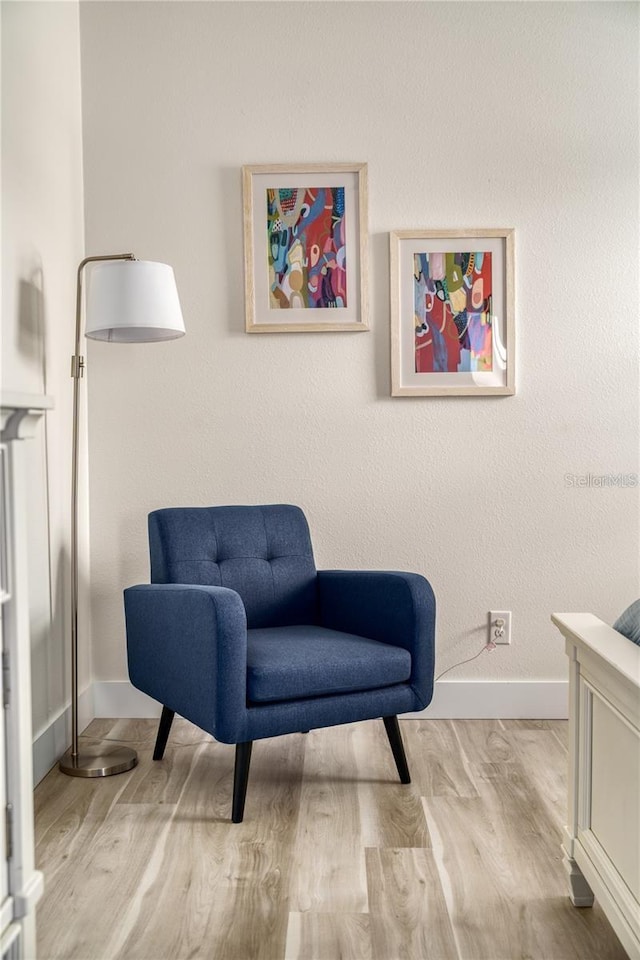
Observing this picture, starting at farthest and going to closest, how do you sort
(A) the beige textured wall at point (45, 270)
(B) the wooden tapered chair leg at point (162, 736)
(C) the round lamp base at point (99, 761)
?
(B) the wooden tapered chair leg at point (162, 736) → (C) the round lamp base at point (99, 761) → (A) the beige textured wall at point (45, 270)

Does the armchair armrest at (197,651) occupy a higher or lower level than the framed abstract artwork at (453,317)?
lower

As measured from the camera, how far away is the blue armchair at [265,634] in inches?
86.0

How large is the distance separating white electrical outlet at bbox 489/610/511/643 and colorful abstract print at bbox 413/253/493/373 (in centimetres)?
89

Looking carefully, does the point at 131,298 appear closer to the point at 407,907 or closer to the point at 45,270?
the point at 45,270

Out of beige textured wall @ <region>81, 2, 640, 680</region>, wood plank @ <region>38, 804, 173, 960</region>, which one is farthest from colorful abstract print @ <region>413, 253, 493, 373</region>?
wood plank @ <region>38, 804, 173, 960</region>

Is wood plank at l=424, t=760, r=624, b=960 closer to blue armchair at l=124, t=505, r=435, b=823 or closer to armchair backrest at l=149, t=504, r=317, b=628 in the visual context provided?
blue armchair at l=124, t=505, r=435, b=823

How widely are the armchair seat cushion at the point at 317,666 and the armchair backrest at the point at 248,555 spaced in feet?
0.83

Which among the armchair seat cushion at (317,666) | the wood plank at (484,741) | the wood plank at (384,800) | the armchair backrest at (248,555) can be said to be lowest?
the wood plank at (484,741)

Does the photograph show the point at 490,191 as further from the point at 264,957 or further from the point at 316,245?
the point at 264,957

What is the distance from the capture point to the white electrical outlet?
309 centimetres

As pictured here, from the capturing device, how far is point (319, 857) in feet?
6.56

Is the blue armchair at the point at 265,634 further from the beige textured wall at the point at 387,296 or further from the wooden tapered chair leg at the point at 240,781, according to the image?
the beige textured wall at the point at 387,296

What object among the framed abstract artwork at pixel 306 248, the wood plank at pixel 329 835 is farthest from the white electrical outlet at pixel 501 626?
the framed abstract artwork at pixel 306 248

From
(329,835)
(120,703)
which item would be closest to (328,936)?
(329,835)
